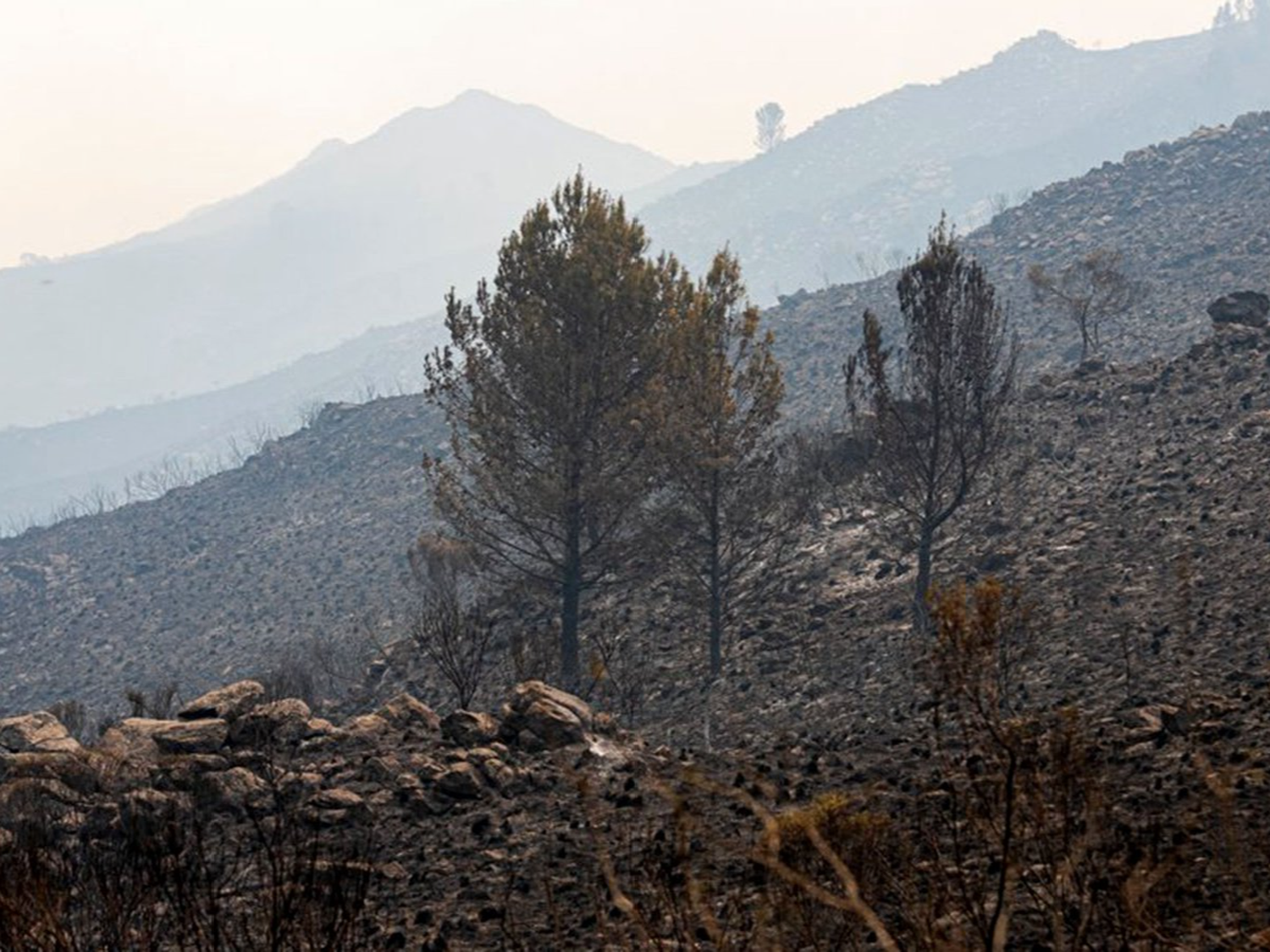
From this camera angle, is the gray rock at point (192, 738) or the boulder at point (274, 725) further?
the boulder at point (274, 725)

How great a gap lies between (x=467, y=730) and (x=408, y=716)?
2.28 meters

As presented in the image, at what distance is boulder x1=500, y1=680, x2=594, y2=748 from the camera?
1869 cm

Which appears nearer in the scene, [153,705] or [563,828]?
[563,828]

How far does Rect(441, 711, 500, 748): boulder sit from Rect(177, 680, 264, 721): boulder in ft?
11.8

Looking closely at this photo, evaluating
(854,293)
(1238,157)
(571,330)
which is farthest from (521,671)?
(1238,157)

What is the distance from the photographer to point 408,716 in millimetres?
20859

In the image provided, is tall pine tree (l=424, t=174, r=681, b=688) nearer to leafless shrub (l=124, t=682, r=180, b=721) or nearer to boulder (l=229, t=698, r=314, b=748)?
leafless shrub (l=124, t=682, r=180, b=721)

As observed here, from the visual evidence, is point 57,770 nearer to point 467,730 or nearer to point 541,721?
point 467,730

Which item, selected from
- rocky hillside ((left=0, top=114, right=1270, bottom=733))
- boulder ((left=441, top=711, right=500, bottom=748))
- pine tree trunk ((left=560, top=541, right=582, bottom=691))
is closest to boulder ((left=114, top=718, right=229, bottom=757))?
boulder ((left=441, top=711, right=500, bottom=748))

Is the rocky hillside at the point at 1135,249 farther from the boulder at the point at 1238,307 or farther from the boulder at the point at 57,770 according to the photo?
the boulder at the point at 57,770

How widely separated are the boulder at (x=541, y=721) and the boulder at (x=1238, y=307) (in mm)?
32776

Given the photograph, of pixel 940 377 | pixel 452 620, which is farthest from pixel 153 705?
pixel 940 377

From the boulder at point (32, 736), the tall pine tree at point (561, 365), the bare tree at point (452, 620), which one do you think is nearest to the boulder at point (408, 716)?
the bare tree at point (452, 620)

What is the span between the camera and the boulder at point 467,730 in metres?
18.9
